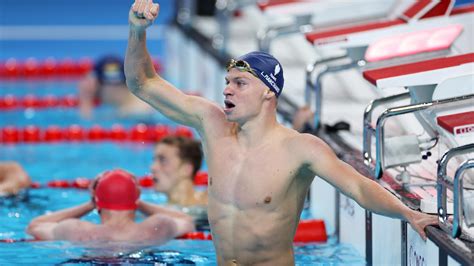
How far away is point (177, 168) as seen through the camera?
607 centimetres

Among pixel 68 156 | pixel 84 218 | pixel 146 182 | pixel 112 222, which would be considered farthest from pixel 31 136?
pixel 112 222

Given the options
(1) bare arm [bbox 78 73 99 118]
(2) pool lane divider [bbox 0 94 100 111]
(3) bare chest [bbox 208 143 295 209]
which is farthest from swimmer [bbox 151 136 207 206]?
(2) pool lane divider [bbox 0 94 100 111]

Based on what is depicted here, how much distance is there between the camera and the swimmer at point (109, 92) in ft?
33.0

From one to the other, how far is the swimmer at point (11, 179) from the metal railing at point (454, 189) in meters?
3.38

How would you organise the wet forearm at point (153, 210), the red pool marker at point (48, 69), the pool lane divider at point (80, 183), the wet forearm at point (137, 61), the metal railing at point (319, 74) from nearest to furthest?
the wet forearm at point (137, 61)
the wet forearm at point (153, 210)
the metal railing at point (319, 74)
the pool lane divider at point (80, 183)
the red pool marker at point (48, 69)

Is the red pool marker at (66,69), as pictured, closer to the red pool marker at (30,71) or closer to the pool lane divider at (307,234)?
the red pool marker at (30,71)

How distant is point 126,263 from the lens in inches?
191

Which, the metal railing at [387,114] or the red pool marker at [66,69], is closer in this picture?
the metal railing at [387,114]

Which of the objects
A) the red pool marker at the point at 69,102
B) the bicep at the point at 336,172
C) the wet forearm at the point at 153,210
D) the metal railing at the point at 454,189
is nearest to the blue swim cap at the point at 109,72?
the red pool marker at the point at 69,102

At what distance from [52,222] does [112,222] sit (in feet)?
1.14

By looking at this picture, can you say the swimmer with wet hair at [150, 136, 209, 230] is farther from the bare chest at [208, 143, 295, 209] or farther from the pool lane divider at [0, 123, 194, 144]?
the pool lane divider at [0, 123, 194, 144]

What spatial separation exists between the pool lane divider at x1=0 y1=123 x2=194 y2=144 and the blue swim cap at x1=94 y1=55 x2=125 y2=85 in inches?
33.7

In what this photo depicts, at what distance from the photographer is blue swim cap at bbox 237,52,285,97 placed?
4086 mm

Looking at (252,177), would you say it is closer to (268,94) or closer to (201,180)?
(268,94)
